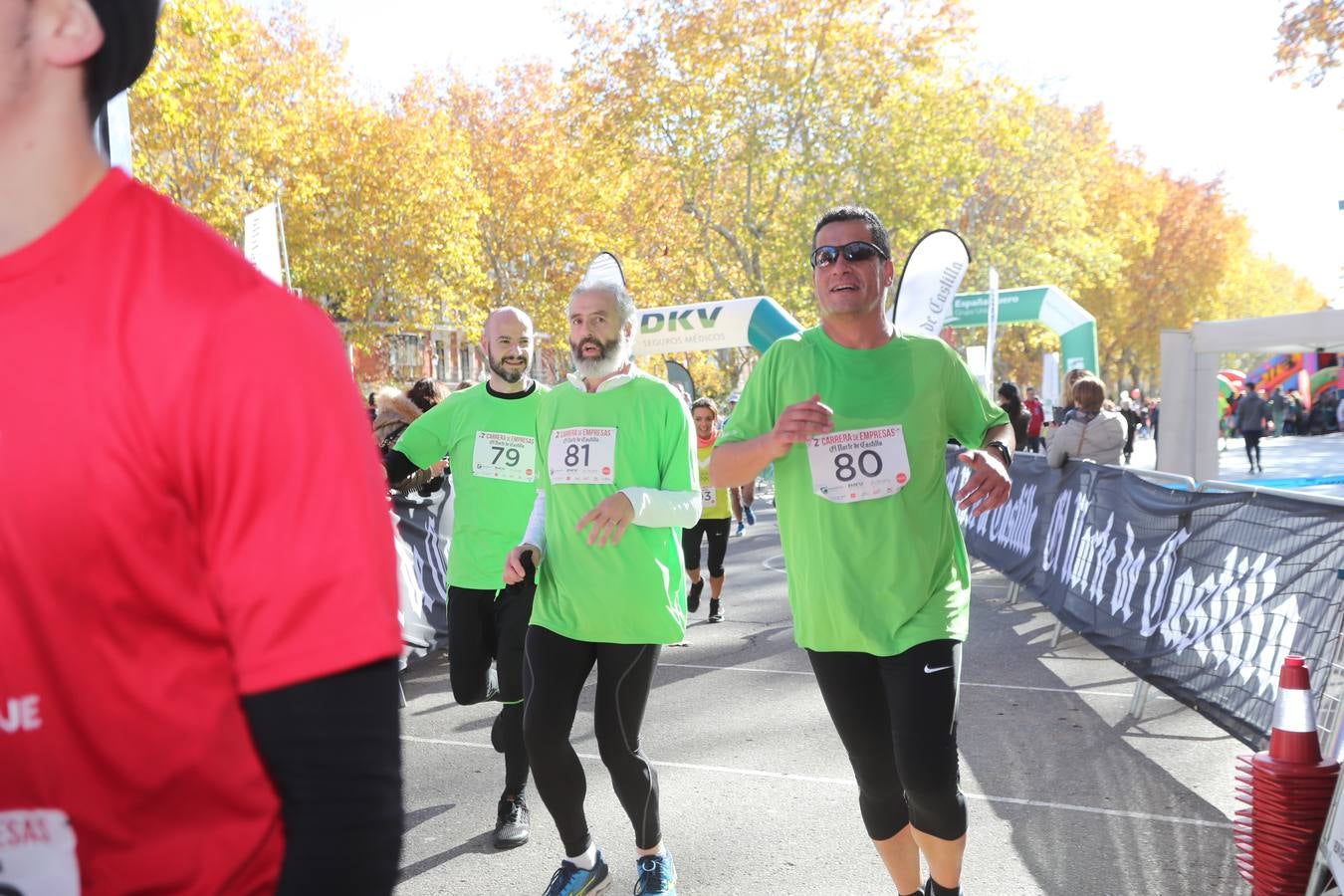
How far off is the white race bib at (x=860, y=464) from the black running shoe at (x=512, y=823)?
2.13 meters

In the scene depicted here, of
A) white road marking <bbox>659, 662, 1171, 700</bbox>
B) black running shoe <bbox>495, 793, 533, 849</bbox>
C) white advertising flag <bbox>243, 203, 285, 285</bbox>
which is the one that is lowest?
white road marking <bbox>659, 662, 1171, 700</bbox>

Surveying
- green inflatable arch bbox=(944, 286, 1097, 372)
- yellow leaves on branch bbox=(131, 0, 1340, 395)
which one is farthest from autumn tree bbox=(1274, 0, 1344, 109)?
yellow leaves on branch bbox=(131, 0, 1340, 395)

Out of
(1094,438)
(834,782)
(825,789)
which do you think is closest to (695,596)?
(1094,438)

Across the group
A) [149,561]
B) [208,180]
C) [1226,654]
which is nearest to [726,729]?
[1226,654]

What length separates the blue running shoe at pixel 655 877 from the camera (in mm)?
4148

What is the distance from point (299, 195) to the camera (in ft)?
110

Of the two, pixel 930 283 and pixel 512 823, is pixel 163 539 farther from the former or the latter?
pixel 930 283

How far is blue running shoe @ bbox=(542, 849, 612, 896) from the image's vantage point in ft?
13.7

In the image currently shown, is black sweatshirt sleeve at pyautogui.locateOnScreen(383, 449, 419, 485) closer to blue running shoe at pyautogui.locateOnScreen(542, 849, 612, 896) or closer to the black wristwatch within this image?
blue running shoe at pyautogui.locateOnScreen(542, 849, 612, 896)

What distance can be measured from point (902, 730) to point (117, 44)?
2835 millimetres

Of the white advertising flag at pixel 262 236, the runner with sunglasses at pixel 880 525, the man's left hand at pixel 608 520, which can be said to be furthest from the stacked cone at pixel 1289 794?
the white advertising flag at pixel 262 236

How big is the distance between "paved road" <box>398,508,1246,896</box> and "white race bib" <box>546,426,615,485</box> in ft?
4.70

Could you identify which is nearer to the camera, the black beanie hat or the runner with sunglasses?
the black beanie hat

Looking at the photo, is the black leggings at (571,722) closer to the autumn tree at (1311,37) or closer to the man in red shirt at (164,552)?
the man in red shirt at (164,552)
